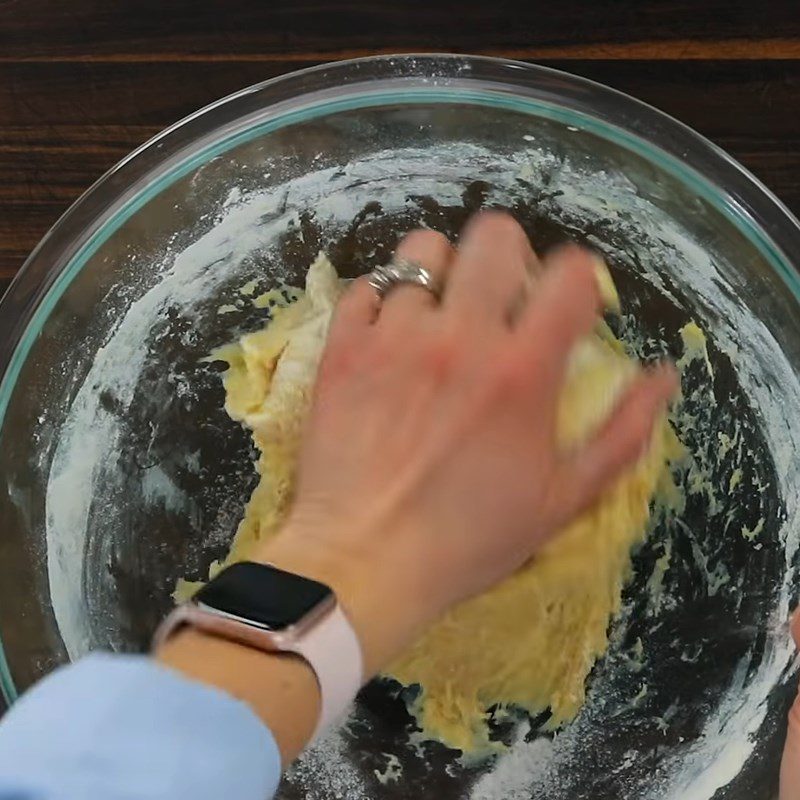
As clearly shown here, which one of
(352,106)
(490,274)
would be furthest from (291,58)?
(490,274)

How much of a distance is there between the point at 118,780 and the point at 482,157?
56 cm

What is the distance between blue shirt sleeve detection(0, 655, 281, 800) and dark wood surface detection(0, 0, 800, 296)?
519mm

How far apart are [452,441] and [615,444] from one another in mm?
126

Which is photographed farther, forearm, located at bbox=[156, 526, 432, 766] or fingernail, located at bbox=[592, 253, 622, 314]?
fingernail, located at bbox=[592, 253, 622, 314]

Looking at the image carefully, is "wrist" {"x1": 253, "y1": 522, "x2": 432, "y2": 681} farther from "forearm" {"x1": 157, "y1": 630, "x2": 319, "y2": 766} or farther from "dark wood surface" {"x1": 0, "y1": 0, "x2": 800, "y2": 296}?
"dark wood surface" {"x1": 0, "y1": 0, "x2": 800, "y2": 296}

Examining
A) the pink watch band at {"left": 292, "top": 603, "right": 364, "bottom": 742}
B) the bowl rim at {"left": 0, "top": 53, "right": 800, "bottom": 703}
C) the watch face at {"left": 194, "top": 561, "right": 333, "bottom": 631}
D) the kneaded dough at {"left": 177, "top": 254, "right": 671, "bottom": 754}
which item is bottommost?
the pink watch band at {"left": 292, "top": 603, "right": 364, "bottom": 742}

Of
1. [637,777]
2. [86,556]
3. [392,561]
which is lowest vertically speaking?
[637,777]

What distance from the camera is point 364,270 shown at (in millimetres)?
795

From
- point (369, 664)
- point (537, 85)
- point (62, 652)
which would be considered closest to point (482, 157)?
point (537, 85)

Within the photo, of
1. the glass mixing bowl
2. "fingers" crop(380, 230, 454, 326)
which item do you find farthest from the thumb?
"fingers" crop(380, 230, 454, 326)

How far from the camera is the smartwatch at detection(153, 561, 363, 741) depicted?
1.58 feet

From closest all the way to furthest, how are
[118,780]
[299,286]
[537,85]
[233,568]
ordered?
[118,780] → [233,568] → [537,85] → [299,286]

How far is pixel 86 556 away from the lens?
781mm

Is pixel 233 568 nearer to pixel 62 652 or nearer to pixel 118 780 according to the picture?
pixel 118 780
